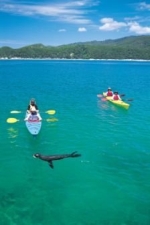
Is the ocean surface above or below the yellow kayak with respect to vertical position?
below

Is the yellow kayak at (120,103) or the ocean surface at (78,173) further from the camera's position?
the yellow kayak at (120,103)

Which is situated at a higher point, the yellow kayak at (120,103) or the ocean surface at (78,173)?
the yellow kayak at (120,103)

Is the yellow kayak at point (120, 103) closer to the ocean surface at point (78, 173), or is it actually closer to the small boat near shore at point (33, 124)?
the ocean surface at point (78, 173)

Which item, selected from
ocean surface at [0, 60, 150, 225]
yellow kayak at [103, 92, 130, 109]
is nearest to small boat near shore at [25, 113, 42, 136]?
ocean surface at [0, 60, 150, 225]

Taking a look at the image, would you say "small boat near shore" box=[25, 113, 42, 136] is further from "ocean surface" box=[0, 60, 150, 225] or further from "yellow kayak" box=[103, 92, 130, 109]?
"yellow kayak" box=[103, 92, 130, 109]

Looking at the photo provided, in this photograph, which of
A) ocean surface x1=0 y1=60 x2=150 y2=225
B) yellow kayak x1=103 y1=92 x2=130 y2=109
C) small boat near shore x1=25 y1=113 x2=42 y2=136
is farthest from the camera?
yellow kayak x1=103 y1=92 x2=130 y2=109

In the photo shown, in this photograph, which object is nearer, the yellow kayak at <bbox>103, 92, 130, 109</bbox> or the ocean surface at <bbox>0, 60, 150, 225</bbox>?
the ocean surface at <bbox>0, 60, 150, 225</bbox>

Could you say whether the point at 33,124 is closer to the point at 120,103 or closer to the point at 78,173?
the point at 78,173

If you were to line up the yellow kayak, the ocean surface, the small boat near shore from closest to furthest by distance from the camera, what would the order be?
the ocean surface → the small boat near shore → the yellow kayak

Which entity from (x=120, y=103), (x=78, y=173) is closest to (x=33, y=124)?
(x=78, y=173)

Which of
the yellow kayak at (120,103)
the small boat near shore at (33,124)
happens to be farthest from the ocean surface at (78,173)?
the yellow kayak at (120,103)

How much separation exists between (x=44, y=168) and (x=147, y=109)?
25.5m

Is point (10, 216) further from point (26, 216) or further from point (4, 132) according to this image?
point (4, 132)

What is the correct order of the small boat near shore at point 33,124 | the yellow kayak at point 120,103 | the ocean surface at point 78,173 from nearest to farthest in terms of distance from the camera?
the ocean surface at point 78,173 < the small boat near shore at point 33,124 < the yellow kayak at point 120,103
